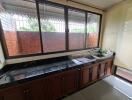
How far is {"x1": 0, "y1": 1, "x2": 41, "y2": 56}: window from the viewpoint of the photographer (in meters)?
1.69

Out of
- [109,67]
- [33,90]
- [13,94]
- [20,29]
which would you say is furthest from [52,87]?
[109,67]

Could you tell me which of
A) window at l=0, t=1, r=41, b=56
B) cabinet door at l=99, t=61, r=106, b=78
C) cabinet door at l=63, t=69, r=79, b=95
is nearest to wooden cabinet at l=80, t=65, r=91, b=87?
cabinet door at l=63, t=69, r=79, b=95

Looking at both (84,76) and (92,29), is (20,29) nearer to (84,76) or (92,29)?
(84,76)

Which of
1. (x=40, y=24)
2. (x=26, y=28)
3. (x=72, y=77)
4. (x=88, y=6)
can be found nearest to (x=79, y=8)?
(x=88, y=6)

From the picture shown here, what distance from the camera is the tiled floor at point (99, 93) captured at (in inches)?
81.4

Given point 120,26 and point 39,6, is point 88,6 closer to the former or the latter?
point 120,26

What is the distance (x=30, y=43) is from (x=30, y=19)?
0.54 metres

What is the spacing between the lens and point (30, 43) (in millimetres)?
1994

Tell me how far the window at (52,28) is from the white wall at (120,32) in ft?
5.90

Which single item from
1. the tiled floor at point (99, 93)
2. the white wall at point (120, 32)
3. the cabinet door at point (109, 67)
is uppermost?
the white wall at point (120, 32)

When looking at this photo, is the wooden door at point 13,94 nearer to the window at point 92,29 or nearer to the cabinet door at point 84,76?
the cabinet door at point 84,76

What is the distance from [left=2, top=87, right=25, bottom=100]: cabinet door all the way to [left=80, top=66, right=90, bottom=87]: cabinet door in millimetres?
1405

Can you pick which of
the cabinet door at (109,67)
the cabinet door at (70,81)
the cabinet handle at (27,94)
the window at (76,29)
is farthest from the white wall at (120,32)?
the cabinet handle at (27,94)

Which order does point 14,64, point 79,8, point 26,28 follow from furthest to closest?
point 79,8, point 26,28, point 14,64
